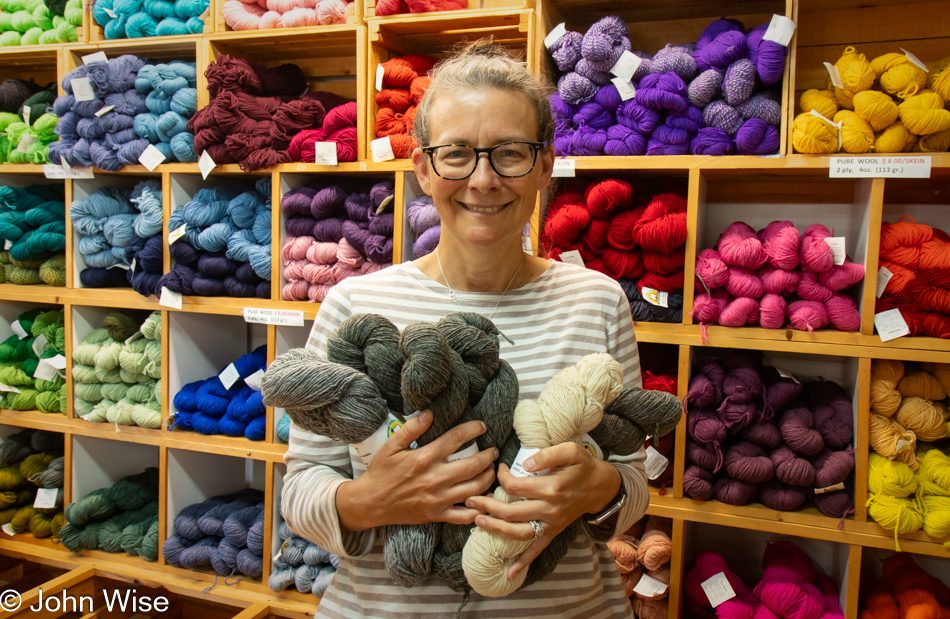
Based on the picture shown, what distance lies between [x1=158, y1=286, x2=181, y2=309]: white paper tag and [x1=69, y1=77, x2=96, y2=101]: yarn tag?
67 centimetres

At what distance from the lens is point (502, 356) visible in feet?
2.82

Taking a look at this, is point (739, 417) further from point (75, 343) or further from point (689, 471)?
point (75, 343)

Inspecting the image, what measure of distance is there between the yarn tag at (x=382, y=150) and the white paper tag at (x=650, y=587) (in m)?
1.35

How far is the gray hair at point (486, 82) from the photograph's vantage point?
803 millimetres

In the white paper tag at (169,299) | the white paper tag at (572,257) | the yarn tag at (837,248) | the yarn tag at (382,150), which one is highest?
the yarn tag at (382,150)

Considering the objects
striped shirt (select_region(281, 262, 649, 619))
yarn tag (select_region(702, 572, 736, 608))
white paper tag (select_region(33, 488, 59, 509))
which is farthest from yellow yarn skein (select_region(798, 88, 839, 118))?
white paper tag (select_region(33, 488, 59, 509))

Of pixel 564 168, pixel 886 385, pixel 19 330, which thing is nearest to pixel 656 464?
pixel 886 385

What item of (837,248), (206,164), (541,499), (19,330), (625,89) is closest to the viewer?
(541,499)

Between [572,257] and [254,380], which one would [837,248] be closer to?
[572,257]

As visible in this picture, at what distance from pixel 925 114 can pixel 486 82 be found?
117 centimetres

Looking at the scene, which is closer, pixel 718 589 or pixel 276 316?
pixel 718 589

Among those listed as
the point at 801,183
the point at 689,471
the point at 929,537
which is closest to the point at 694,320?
the point at 689,471

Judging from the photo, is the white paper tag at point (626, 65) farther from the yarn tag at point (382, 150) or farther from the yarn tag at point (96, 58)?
the yarn tag at point (96, 58)

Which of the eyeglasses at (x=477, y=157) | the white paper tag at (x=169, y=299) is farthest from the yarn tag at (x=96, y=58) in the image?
the eyeglasses at (x=477, y=157)
